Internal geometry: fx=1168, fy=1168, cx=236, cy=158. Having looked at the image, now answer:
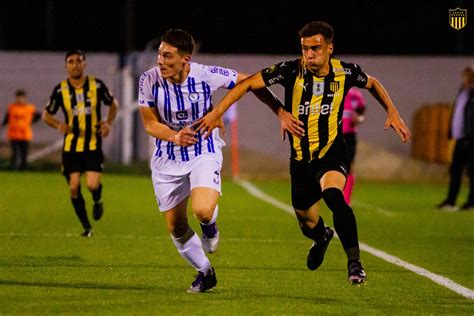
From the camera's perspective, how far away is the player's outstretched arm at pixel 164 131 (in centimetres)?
831

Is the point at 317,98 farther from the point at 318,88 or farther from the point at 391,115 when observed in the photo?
the point at 391,115

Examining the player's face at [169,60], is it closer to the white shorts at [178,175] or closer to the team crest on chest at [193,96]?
the team crest on chest at [193,96]

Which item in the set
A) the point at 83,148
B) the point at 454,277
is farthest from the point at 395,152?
the point at 454,277

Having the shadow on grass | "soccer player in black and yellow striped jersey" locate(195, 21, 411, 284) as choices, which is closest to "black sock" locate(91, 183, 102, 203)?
the shadow on grass

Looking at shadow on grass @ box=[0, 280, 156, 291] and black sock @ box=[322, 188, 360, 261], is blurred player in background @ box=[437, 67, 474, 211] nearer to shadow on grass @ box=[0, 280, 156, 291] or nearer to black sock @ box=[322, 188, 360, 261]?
Result: black sock @ box=[322, 188, 360, 261]

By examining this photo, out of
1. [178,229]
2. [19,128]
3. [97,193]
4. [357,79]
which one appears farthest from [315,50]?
[19,128]

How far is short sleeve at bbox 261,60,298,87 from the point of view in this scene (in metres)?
8.94

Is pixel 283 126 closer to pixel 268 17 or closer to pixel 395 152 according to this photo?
pixel 395 152

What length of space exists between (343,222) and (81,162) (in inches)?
207

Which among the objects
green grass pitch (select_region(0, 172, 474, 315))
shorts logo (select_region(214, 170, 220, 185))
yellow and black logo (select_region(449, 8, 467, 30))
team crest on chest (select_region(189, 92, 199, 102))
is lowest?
green grass pitch (select_region(0, 172, 474, 315))

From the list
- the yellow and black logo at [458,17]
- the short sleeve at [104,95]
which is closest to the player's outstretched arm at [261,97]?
the short sleeve at [104,95]

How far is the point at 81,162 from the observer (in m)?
13.3

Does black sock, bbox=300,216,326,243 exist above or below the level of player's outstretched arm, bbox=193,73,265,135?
below

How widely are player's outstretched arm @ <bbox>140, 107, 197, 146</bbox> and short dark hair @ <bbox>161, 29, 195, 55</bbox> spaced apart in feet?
1.74
